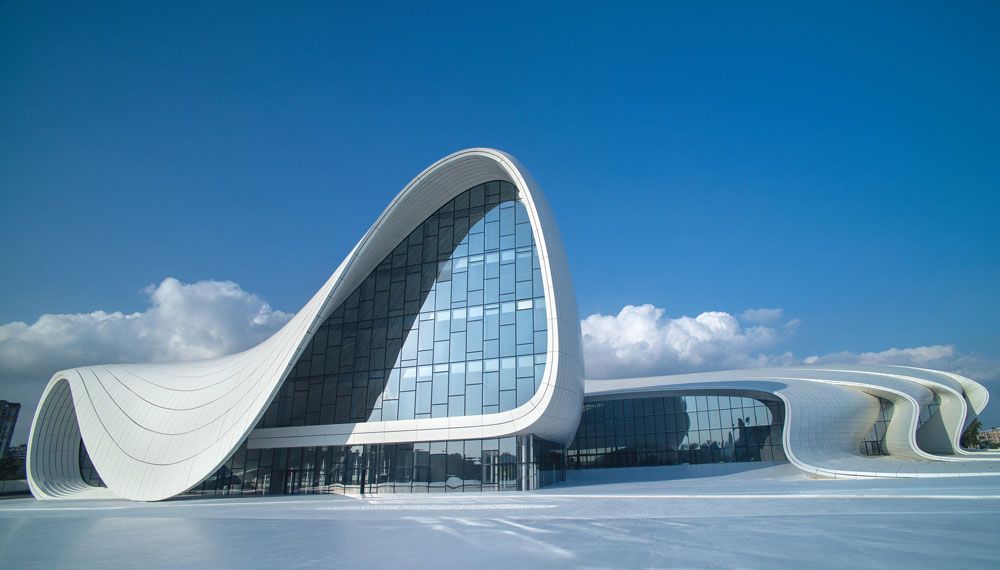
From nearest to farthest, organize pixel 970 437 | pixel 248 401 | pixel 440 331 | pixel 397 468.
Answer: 1. pixel 248 401
2. pixel 397 468
3. pixel 440 331
4. pixel 970 437

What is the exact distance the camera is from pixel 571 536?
1016 cm

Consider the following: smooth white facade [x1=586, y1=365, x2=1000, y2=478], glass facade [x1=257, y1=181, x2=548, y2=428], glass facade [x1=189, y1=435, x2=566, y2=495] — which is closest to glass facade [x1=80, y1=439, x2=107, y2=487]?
glass facade [x1=189, y1=435, x2=566, y2=495]

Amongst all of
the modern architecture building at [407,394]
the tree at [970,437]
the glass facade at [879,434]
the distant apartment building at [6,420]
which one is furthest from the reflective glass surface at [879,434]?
the distant apartment building at [6,420]

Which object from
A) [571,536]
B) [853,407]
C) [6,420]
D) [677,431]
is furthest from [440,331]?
[6,420]

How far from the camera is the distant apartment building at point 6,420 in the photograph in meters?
49.4

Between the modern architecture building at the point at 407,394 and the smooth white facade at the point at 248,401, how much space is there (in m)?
0.10

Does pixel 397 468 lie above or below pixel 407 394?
below

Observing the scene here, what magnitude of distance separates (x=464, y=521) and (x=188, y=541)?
5.66 m

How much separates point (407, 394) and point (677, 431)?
23.1 meters

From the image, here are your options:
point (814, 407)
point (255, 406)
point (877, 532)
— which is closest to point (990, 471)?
point (814, 407)

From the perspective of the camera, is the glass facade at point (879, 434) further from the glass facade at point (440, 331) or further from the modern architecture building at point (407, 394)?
the glass facade at point (440, 331)

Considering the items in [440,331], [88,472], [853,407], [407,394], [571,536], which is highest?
[440,331]

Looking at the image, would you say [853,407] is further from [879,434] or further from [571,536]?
[571,536]

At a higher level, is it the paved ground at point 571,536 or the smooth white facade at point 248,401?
the smooth white facade at point 248,401
